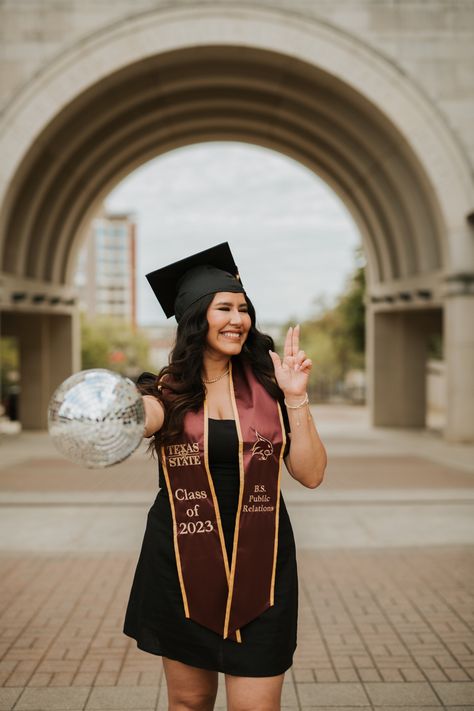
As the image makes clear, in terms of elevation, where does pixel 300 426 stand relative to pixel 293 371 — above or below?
below

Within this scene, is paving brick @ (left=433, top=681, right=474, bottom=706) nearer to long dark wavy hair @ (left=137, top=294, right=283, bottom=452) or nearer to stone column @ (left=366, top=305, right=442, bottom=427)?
long dark wavy hair @ (left=137, top=294, right=283, bottom=452)

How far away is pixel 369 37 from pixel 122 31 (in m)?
5.48

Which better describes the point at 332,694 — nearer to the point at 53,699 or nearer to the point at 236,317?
the point at 53,699

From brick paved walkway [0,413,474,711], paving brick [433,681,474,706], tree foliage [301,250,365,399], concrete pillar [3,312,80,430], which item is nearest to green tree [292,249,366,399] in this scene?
tree foliage [301,250,365,399]

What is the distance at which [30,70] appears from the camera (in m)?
16.8

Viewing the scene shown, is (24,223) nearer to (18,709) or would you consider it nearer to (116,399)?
(18,709)

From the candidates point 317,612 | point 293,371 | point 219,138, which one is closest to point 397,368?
point 219,138

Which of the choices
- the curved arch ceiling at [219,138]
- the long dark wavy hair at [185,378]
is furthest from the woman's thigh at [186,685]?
the curved arch ceiling at [219,138]

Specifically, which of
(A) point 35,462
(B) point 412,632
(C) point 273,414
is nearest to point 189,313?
(C) point 273,414

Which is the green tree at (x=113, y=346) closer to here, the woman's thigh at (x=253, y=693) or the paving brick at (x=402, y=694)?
the paving brick at (x=402, y=694)

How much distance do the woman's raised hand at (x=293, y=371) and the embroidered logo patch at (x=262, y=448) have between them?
0.69 ft

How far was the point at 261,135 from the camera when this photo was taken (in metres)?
24.2

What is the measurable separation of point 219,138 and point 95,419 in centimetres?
2371

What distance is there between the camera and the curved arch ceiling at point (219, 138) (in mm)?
17969
